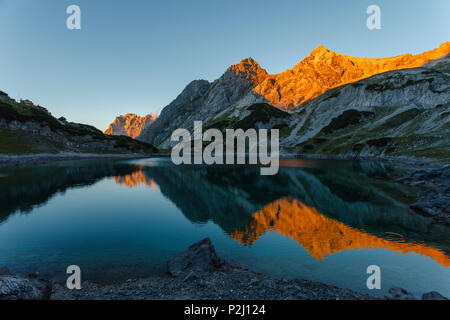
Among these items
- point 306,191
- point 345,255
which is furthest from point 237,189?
point 345,255

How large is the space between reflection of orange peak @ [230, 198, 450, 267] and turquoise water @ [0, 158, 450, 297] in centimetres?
13

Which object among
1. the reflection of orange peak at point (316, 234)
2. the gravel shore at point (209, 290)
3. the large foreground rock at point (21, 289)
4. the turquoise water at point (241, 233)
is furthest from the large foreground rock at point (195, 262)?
the large foreground rock at point (21, 289)

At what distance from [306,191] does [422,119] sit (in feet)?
394

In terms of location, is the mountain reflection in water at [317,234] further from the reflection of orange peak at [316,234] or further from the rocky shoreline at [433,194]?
the rocky shoreline at [433,194]

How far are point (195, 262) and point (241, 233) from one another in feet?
37.8

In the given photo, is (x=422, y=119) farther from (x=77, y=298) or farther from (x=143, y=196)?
(x=77, y=298)

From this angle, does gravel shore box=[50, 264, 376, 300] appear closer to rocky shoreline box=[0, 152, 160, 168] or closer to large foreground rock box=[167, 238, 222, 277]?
large foreground rock box=[167, 238, 222, 277]

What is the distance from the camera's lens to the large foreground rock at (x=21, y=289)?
13.5 m

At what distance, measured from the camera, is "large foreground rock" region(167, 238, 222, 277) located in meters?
19.1

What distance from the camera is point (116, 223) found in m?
35.2

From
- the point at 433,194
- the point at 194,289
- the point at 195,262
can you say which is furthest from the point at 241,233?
the point at 433,194

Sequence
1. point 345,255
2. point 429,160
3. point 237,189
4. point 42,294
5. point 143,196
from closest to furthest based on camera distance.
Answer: point 42,294 → point 345,255 → point 143,196 → point 237,189 → point 429,160

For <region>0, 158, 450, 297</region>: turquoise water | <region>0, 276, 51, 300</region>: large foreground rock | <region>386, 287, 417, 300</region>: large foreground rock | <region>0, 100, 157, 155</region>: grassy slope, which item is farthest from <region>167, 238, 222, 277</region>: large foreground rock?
<region>0, 100, 157, 155</region>: grassy slope

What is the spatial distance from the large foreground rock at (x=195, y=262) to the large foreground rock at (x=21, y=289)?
865 cm
